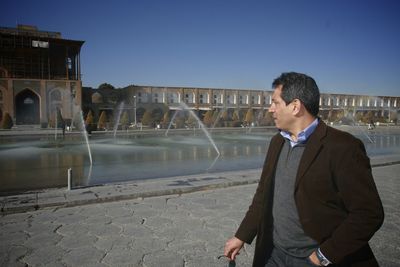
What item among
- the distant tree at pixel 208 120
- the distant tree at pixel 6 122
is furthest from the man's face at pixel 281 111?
the distant tree at pixel 208 120

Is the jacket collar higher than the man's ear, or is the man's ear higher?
the man's ear

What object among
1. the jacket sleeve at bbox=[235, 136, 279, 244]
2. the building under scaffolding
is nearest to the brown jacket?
the jacket sleeve at bbox=[235, 136, 279, 244]

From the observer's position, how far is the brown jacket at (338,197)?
1.62m

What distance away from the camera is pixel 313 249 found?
1893 mm

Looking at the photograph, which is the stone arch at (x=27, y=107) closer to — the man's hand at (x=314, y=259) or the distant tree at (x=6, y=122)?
the distant tree at (x=6, y=122)

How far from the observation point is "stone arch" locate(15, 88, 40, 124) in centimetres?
4093

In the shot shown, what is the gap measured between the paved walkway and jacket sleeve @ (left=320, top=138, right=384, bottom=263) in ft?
6.65

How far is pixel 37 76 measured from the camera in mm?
44062

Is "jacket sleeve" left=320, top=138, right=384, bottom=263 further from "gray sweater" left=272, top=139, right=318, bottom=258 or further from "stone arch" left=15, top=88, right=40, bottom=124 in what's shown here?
"stone arch" left=15, top=88, right=40, bottom=124

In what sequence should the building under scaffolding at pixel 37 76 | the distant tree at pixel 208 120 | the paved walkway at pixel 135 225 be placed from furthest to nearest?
1. the distant tree at pixel 208 120
2. the building under scaffolding at pixel 37 76
3. the paved walkway at pixel 135 225

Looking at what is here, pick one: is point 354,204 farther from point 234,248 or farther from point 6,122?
point 6,122

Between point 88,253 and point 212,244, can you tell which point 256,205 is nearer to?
point 212,244

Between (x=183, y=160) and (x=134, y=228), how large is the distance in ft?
25.0

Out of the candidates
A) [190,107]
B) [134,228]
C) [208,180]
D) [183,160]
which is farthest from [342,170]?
[190,107]
